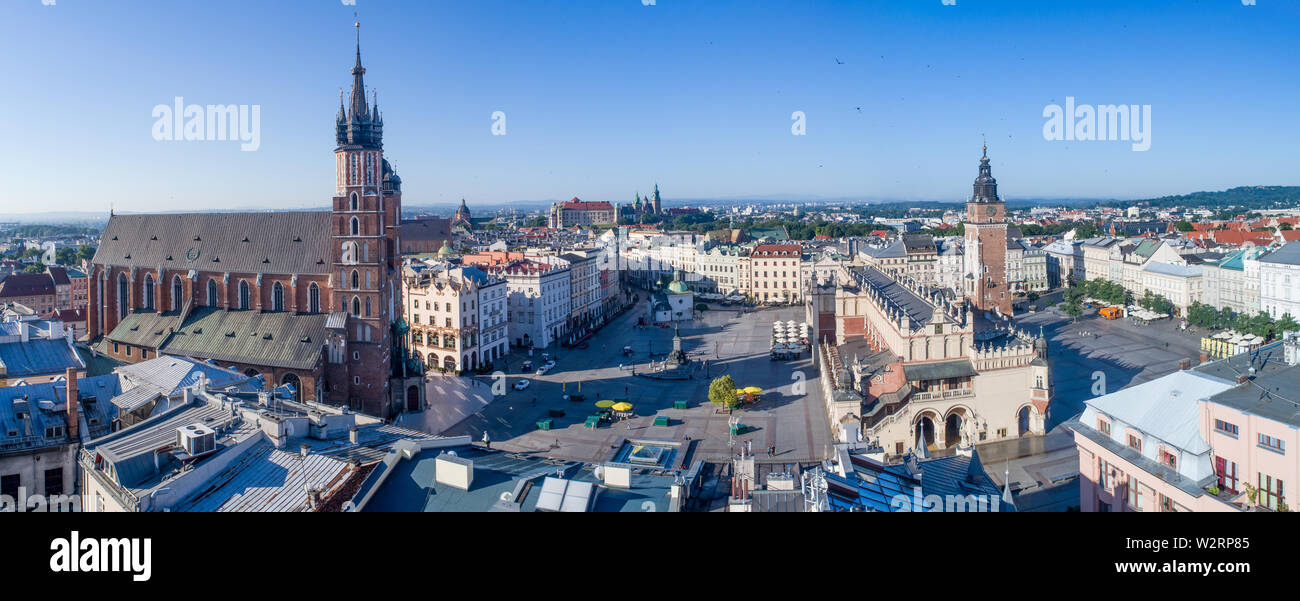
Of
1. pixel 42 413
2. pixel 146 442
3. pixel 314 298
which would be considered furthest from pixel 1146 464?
pixel 314 298

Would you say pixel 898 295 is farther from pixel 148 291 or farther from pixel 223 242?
pixel 148 291

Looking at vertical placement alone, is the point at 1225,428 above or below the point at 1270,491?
above

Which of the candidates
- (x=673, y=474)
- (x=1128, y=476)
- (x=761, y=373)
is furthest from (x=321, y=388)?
(x=1128, y=476)

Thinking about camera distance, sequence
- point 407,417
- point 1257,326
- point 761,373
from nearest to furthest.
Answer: point 407,417 < point 761,373 < point 1257,326

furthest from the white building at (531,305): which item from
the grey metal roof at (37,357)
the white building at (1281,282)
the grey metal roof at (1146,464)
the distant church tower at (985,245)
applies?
the white building at (1281,282)
